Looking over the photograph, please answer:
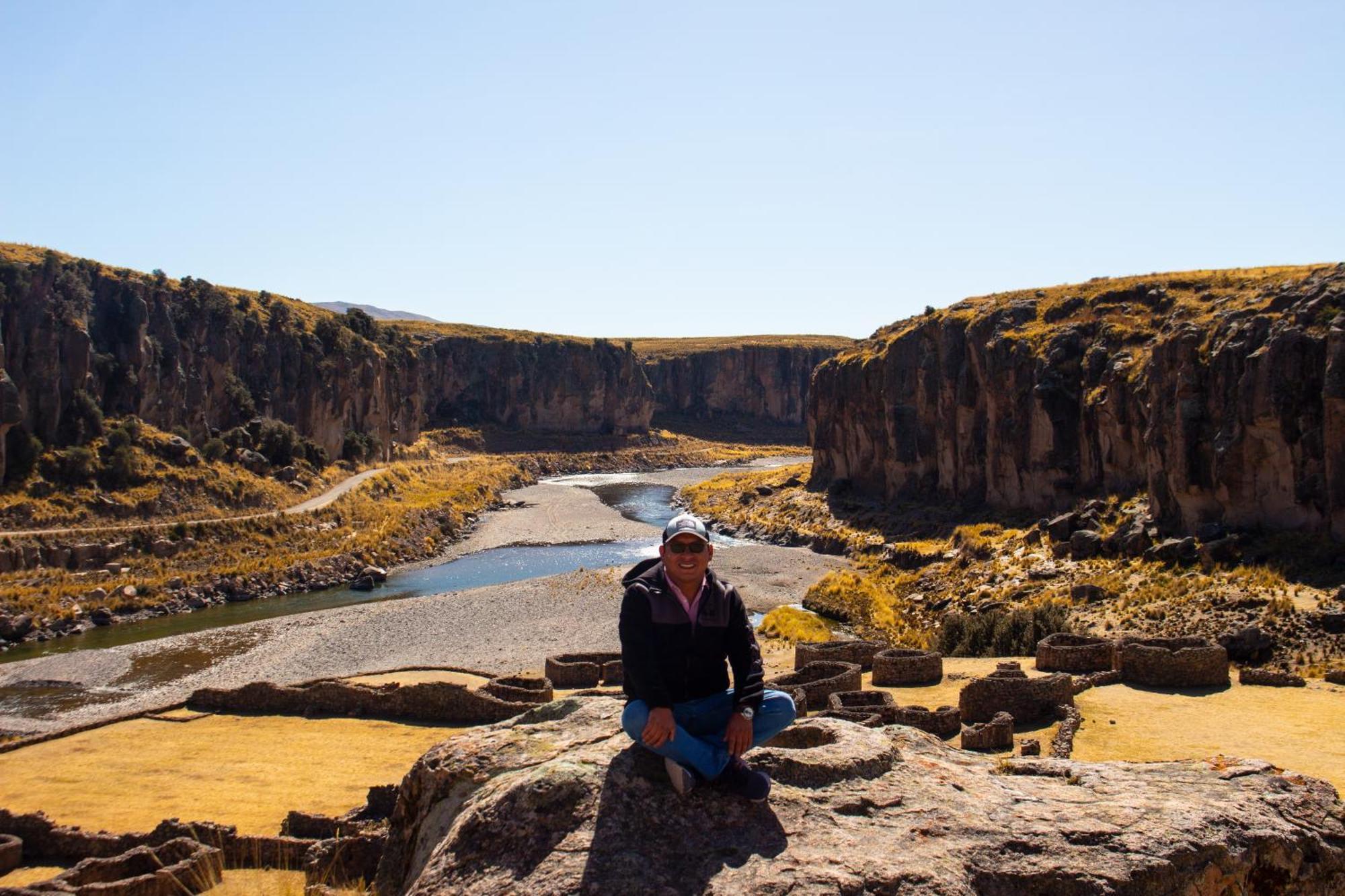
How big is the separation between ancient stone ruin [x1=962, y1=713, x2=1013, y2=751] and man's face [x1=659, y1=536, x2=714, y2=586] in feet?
47.9

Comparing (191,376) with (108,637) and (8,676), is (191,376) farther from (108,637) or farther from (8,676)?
(8,676)

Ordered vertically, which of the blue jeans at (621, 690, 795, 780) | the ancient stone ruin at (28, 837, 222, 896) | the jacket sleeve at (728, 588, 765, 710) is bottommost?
the ancient stone ruin at (28, 837, 222, 896)

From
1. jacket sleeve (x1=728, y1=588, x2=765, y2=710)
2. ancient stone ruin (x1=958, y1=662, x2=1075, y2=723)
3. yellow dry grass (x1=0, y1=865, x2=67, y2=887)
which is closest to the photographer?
jacket sleeve (x1=728, y1=588, x2=765, y2=710)

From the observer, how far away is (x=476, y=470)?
375ft

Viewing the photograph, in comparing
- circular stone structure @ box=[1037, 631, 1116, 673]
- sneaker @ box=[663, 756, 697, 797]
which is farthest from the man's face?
circular stone structure @ box=[1037, 631, 1116, 673]

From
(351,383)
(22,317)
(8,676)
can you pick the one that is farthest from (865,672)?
(351,383)

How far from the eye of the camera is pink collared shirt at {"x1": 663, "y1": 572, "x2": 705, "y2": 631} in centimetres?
779

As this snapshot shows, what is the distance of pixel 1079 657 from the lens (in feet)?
90.7

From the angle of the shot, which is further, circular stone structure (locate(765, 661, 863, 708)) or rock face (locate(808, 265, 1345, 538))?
rock face (locate(808, 265, 1345, 538))

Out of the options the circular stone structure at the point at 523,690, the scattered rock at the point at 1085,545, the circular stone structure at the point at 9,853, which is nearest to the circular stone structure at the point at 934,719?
the circular stone structure at the point at 523,690

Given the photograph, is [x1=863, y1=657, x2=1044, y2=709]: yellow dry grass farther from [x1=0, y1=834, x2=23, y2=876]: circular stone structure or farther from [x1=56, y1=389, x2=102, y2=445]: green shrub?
[x1=56, y1=389, x2=102, y2=445]: green shrub

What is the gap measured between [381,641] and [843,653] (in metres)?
21.6

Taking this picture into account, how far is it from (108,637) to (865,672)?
108 ft

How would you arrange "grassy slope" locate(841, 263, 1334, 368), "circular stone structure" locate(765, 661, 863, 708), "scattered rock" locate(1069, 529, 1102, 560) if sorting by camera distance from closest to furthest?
"circular stone structure" locate(765, 661, 863, 708) < "scattered rock" locate(1069, 529, 1102, 560) < "grassy slope" locate(841, 263, 1334, 368)
